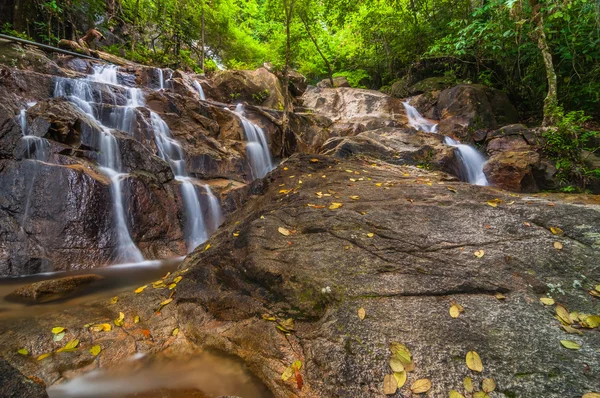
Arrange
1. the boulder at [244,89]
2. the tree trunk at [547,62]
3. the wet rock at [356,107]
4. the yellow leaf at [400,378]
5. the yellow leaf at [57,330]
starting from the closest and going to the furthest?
the yellow leaf at [400,378] → the yellow leaf at [57,330] → the tree trunk at [547,62] → the wet rock at [356,107] → the boulder at [244,89]

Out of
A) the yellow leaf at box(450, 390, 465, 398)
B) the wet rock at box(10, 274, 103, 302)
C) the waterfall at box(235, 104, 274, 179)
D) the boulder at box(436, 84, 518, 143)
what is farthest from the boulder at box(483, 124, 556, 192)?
the wet rock at box(10, 274, 103, 302)

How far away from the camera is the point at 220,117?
11484 millimetres

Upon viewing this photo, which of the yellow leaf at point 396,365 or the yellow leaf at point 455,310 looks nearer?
the yellow leaf at point 396,365

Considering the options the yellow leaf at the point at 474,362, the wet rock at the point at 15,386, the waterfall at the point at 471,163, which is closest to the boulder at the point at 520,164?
the waterfall at the point at 471,163

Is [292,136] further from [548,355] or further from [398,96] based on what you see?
[548,355]

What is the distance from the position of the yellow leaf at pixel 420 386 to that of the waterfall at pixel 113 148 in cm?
564

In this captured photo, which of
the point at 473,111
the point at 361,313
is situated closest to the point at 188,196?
the point at 361,313

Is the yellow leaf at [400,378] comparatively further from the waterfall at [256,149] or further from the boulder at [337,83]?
the boulder at [337,83]

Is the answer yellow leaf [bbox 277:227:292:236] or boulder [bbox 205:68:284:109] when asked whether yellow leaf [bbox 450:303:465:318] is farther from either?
boulder [bbox 205:68:284:109]

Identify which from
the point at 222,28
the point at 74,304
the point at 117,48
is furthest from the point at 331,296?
the point at 222,28

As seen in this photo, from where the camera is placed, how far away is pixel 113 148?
6.97m

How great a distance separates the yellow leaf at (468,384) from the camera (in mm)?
1619

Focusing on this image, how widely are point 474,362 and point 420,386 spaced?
37cm

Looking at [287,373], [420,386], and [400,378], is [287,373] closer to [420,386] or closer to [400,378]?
[400,378]
